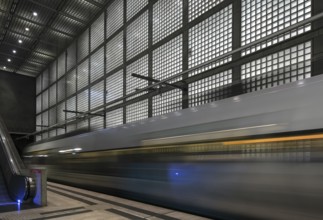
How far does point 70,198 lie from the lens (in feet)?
21.7

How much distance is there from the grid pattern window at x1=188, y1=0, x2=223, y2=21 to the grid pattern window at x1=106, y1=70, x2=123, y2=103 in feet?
15.7

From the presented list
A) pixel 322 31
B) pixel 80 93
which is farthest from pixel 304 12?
pixel 80 93

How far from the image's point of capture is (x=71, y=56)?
56.9ft

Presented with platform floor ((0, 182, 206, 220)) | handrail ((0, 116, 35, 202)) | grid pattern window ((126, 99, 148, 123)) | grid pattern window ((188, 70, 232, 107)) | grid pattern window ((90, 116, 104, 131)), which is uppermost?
grid pattern window ((188, 70, 232, 107))

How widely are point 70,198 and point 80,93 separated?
392 inches

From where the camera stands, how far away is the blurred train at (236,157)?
3.14 metres

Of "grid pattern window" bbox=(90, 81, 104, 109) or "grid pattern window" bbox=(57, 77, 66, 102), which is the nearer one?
"grid pattern window" bbox=(90, 81, 104, 109)

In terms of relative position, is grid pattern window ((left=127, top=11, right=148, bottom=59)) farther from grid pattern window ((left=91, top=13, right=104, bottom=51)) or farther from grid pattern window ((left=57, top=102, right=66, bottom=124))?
grid pattern window ((left=57, top=102, right=66, bottom=124))

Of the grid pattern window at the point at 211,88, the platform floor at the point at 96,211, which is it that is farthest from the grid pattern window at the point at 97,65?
the platform floor at the point at 96,211

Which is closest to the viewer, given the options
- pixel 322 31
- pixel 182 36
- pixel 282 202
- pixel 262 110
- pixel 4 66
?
pixel 282 202

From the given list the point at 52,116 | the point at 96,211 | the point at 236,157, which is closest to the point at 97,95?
the point at 52,116

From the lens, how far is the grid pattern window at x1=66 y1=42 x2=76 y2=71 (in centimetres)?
1697

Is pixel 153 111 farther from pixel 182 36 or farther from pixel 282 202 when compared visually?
pixel 282 202

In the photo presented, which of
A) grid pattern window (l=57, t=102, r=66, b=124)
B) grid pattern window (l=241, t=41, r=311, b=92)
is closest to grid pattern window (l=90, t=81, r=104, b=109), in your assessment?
grid pattern window (l=57, t=102, r=66, b=124)
